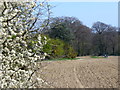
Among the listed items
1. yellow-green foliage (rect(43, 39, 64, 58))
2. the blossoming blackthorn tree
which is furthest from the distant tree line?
the blossoming blackthorn tree

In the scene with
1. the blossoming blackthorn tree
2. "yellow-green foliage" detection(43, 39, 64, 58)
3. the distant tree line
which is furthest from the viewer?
the distant tree line

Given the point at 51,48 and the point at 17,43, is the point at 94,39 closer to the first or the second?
the point at 51,48

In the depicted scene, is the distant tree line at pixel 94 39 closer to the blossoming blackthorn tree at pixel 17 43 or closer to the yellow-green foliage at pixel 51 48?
the yellow-green foliage at pixel 51 48

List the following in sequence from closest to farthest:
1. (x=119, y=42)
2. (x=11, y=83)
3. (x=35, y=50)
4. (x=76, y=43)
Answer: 1. (x=11, y=83)
2. (x=35, y=50)
3. (x=76, y=43)
4. (x=119, y=42)

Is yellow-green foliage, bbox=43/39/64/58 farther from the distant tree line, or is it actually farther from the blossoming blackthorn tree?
the distant tree line

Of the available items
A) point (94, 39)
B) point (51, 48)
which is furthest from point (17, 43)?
point (94, 39)

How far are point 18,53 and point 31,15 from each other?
0.66 metres

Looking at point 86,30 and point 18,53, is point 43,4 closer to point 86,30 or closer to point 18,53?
point 18,53

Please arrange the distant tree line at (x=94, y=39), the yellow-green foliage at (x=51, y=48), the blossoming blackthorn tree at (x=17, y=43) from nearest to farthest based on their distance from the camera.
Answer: the blossoming blackthorn tree at (x=17, y=43) → the yellow-green foliage at (x=51, y=48) → the distant tree line at (x=94, y=39)

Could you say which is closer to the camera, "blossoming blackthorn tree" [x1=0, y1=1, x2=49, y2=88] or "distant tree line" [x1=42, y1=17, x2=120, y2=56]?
"blossoming blackthorn tree" [x1=0, y1=1, x2=49, y2=88]

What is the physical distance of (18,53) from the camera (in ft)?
11.5

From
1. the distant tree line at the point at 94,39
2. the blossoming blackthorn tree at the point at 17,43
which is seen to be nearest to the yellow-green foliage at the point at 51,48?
the blossoming blackthorn tree at the point at 17,43

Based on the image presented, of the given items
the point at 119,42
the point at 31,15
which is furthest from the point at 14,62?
the point at 119,42

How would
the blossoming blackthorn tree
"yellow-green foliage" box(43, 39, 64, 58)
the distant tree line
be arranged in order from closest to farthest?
the blossoming blackthorn tree < "yellow-green foliage" box(43, 39, 64, 58) < the distant tree line
